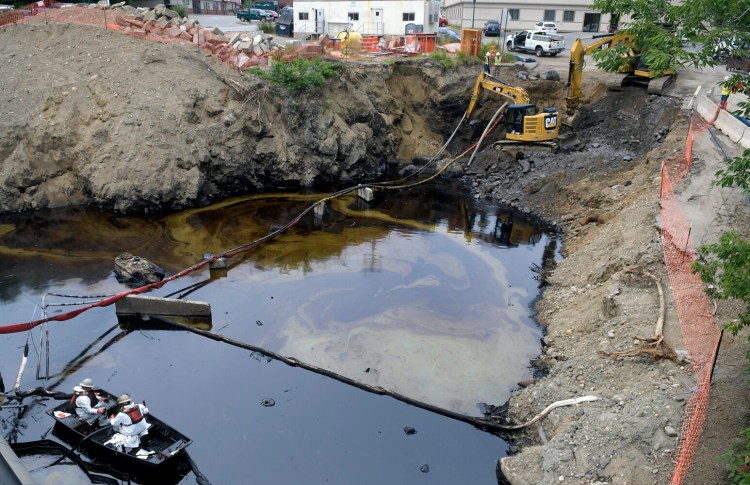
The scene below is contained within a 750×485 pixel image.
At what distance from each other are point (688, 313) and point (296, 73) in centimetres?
2093

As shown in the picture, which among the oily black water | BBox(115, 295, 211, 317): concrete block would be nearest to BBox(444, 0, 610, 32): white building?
the oily black water

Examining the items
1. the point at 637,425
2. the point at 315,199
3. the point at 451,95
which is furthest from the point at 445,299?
the point at 451,95

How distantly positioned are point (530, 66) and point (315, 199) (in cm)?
1862

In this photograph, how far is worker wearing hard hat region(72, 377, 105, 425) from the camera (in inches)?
475

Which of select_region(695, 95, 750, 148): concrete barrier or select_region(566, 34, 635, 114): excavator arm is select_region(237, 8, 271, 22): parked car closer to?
select_region(566, 34, 635, 114): excavator arm

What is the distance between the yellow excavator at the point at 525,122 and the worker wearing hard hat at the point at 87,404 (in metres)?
22.6

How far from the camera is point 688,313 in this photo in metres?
13.3

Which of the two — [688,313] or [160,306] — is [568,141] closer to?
[688,313]

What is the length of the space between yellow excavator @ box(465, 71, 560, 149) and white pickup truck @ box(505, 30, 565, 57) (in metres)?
16.1

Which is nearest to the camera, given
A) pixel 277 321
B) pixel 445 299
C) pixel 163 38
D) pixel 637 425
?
pixel 637 425

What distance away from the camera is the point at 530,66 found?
36.9 meters

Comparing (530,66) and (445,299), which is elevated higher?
(530,66)

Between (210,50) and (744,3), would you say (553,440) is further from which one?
(210,50)

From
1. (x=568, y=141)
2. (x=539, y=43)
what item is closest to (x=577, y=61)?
(x=568, y=141)
